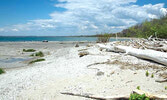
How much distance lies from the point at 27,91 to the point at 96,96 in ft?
9.10

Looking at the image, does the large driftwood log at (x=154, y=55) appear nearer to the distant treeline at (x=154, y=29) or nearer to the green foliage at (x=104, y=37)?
the distant treeline at (x=154, y=29)

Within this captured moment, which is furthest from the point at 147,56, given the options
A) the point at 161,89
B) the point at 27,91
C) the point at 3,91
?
the point at 3,91

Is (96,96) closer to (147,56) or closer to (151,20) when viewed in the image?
(147,56)

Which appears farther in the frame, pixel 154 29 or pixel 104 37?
pixel 104 37

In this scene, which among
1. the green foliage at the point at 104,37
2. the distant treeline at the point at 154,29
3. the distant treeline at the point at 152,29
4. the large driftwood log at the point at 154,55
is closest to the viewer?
the large driftwood log at the point at 154,55

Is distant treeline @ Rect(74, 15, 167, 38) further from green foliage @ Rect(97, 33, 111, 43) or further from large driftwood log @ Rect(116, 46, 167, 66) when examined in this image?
large driftwood log @ Rect(116, 46, 167, 66)

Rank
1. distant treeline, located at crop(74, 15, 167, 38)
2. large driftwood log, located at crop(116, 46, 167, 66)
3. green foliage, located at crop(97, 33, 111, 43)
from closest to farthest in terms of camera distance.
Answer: large driftwood log, located at crop(116, 46, 167, 66)
distant treeline, located at crop(74, 15, 167, 38)
green foliage, located at crop(97, 33, 111, 43)

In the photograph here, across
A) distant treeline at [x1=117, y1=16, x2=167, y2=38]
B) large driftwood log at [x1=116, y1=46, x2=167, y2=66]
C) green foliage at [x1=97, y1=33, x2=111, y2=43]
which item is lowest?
large driftwood log at [x1=116, y1=46, x2=167, y2=66]

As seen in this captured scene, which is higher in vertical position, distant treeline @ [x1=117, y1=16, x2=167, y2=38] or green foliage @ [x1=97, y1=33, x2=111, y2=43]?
distant treeline @ [x1=117, y1=16, x2=167, y2=38]

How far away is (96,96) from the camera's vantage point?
15.8ft

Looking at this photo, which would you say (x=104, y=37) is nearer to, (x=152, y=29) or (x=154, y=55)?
(x=152, y=29)

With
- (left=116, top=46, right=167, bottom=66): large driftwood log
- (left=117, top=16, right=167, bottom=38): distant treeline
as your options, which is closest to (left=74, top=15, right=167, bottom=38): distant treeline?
(left=117, top=16, right=167, bottom=38): distant treeline

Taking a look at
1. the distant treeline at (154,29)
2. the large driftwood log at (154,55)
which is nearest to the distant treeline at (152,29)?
the distant treeline at (154,29)

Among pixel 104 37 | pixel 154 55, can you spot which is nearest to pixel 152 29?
pixel 104 37
